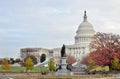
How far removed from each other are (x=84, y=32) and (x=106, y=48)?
4205 inches

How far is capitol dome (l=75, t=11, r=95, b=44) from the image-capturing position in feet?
608

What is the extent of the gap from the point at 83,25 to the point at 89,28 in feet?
11.5

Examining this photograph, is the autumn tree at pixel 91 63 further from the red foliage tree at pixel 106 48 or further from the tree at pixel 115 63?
the tree at pixel 115 63

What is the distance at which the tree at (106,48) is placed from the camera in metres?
78.9

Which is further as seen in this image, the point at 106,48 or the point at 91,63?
the point at 91,63

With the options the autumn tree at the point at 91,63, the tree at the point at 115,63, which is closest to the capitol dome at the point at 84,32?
the autumn tree at the point at 91,63

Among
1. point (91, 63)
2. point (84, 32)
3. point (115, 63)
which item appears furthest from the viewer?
point (84, 32)

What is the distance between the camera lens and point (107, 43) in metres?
80.1

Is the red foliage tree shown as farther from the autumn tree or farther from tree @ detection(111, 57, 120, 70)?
tree @ detection(111, 57, 120, 70)

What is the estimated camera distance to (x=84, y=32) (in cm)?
18538

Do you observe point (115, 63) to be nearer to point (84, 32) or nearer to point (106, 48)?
point (106, 48)

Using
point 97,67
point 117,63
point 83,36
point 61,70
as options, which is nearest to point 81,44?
point 83,36

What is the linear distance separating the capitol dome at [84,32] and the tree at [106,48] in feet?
330

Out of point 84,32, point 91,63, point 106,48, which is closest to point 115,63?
point 106,48
